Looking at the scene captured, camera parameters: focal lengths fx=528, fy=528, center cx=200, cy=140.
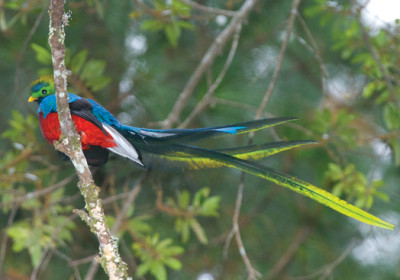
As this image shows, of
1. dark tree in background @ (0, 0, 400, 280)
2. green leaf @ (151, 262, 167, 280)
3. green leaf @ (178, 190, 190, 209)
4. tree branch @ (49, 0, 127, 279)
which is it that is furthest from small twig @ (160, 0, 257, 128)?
tree branch @ (49, 0, 127, 279)

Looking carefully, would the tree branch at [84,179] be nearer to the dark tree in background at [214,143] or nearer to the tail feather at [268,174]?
the tail feather at [268,174]

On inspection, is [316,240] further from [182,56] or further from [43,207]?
[43,207]

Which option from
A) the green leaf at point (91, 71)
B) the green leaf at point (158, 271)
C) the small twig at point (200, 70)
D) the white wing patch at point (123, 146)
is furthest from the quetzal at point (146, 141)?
the green leaf at point (158, 271)

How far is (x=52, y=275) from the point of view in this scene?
341 centimetres

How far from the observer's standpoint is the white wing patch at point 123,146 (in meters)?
1.36

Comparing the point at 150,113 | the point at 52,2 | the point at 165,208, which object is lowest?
the point at 165,208

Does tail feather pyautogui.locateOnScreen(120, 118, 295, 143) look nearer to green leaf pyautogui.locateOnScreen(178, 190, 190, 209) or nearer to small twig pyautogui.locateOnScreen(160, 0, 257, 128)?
small twig pyautogui.locateOnScreen(160, 0, 257, 128)

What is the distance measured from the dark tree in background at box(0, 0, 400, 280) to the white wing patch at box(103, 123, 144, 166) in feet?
3.29

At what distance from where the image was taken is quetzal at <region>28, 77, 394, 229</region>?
4.00 feet

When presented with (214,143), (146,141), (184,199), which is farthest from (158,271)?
(146,141)

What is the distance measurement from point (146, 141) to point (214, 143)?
1502 millimetres

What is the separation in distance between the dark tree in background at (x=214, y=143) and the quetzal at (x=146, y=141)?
38.6 inches

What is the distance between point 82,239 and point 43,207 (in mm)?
541

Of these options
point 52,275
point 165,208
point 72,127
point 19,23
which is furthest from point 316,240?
point 72,127
